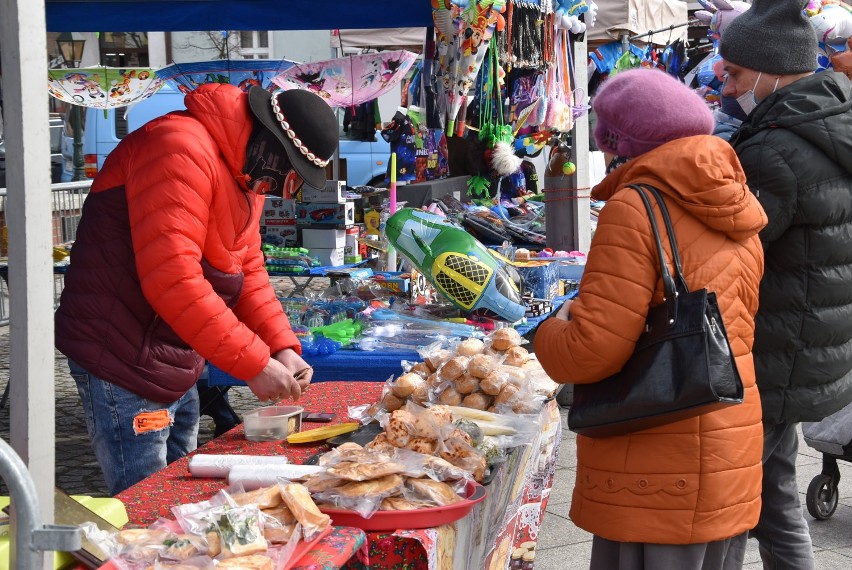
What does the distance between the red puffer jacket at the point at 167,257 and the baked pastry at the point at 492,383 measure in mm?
659

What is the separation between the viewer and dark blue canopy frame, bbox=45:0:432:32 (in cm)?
494

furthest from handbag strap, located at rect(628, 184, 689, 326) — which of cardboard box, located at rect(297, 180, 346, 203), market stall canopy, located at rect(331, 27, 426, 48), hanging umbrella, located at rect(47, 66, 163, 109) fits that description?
hanging umbrella, located at rect(47, 66, 163, 109)

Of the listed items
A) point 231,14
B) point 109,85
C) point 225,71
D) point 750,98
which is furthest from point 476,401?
point 109,85

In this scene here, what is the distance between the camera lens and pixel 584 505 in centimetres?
230

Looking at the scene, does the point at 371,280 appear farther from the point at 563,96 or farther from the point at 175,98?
the point at 175,98

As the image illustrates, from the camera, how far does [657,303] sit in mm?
2154

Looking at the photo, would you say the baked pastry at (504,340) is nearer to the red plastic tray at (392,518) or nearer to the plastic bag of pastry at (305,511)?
the red plastic tray at (392,518)

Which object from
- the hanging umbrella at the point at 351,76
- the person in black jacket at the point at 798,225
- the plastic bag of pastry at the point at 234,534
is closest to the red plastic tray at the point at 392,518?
the plastic bag of pastry at the point at 234,534

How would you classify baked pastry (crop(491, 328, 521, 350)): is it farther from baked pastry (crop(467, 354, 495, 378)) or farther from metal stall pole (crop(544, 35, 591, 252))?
metal stall pole (crop(544, 35, 591, 252))

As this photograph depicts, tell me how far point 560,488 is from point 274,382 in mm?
2343

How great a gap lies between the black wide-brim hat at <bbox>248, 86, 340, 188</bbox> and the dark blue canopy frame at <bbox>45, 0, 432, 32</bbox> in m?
2.23

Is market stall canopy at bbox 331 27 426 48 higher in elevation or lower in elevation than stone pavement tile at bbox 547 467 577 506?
higher

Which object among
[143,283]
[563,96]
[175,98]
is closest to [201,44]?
[175,98]

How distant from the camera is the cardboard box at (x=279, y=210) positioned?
21.6ft
